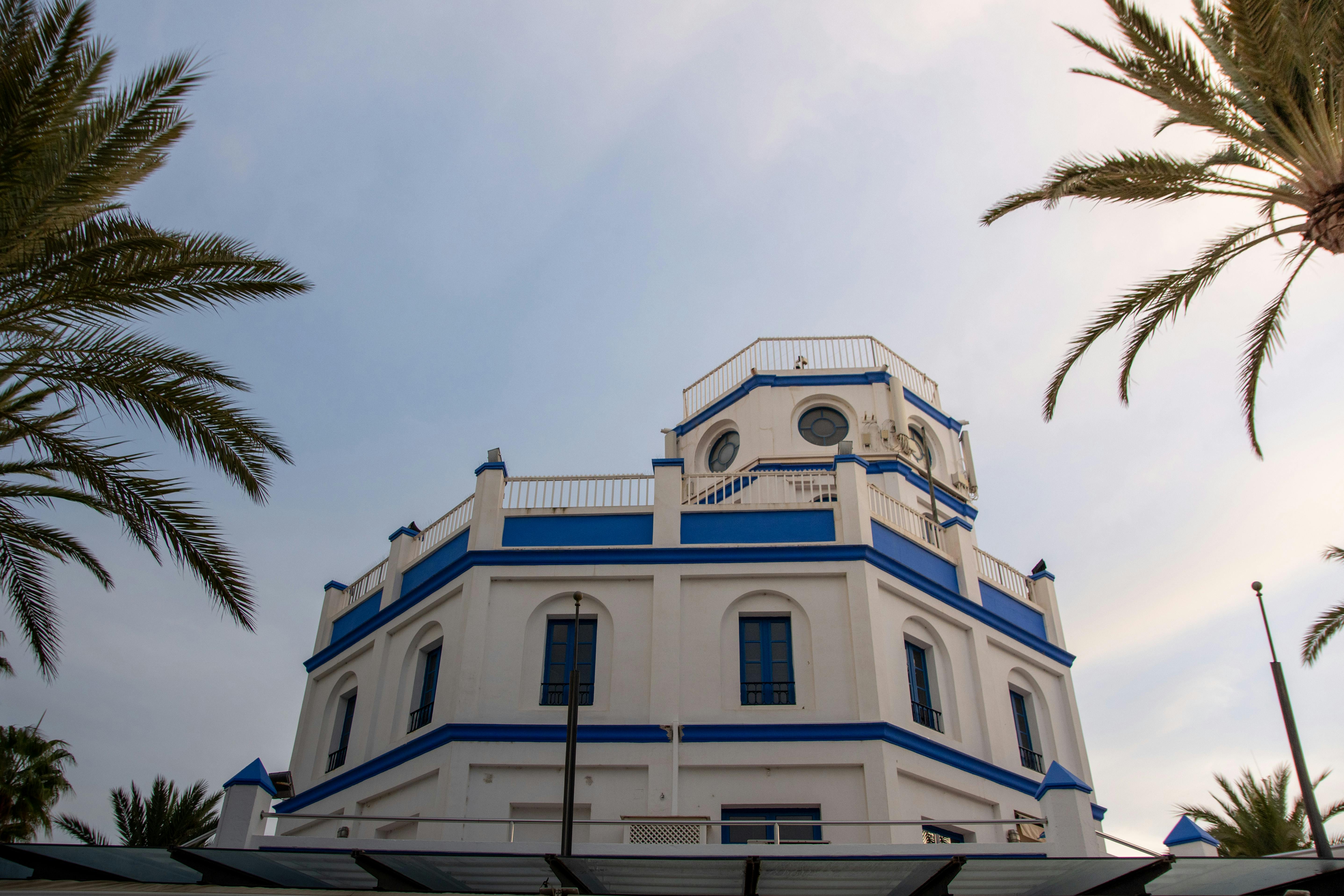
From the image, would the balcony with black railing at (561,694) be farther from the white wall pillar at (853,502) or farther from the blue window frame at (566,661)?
the white wall pillar at (853,502)

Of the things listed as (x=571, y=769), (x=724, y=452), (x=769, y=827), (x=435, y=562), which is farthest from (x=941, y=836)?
(x=724, y=452)

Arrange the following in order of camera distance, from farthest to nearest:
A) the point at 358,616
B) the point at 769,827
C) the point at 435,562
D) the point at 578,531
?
the point at 358,616 → the point at 435,562 → the point at 578,531 → the point at 769,827

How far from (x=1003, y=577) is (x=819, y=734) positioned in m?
6.74

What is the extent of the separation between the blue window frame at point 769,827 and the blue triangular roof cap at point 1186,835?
492cm

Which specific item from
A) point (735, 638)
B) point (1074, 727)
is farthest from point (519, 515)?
point (1074, 727)

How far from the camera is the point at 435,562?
20.4 m

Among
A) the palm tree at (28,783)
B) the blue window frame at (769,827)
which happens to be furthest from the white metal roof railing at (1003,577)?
the palm tree at (28,783)

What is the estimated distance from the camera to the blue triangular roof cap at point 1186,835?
14.0 metres

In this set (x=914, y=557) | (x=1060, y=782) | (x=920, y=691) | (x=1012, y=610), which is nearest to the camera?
(x=1060, y=782)

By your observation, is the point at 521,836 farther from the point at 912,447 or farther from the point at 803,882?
the point at 912,447

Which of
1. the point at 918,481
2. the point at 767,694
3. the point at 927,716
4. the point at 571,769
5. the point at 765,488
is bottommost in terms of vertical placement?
the point at 571,769

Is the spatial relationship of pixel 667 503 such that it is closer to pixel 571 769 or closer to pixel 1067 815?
pixel 571 769

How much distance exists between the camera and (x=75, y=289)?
1153 centimetres

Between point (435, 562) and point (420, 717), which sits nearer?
point (420, 717)
